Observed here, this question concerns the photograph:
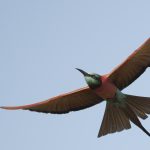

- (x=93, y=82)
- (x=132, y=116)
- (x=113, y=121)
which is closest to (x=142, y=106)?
(x=132, y=116)

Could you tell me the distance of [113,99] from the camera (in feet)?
66.2

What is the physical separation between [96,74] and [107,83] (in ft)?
1.06

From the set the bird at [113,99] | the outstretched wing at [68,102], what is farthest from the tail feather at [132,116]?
the outstretched wing at [68,102]

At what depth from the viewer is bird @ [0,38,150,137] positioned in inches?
787

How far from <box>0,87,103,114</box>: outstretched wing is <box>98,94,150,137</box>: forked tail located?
1.66ft

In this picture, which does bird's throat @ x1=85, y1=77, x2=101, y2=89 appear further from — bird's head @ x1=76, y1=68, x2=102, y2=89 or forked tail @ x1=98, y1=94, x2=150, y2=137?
forked tail @ x1=98, y1=94, x2=150, y2=137

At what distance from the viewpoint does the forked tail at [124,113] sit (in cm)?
2009

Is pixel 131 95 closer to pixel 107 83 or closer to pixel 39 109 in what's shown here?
pixel 107 83

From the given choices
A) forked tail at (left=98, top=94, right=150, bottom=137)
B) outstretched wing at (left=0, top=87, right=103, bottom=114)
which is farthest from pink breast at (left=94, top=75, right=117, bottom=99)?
outstretched wing at (left=0, top=87, right=103, bottom=114)

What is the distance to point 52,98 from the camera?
67.7 ft

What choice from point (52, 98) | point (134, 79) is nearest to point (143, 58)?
point (134, 79)

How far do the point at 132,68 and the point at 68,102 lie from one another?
58.7 inches

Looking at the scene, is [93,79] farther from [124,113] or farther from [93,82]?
[124,113]

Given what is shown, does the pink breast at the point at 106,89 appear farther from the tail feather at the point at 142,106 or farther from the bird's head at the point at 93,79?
the tail feather at the point at 142,106
